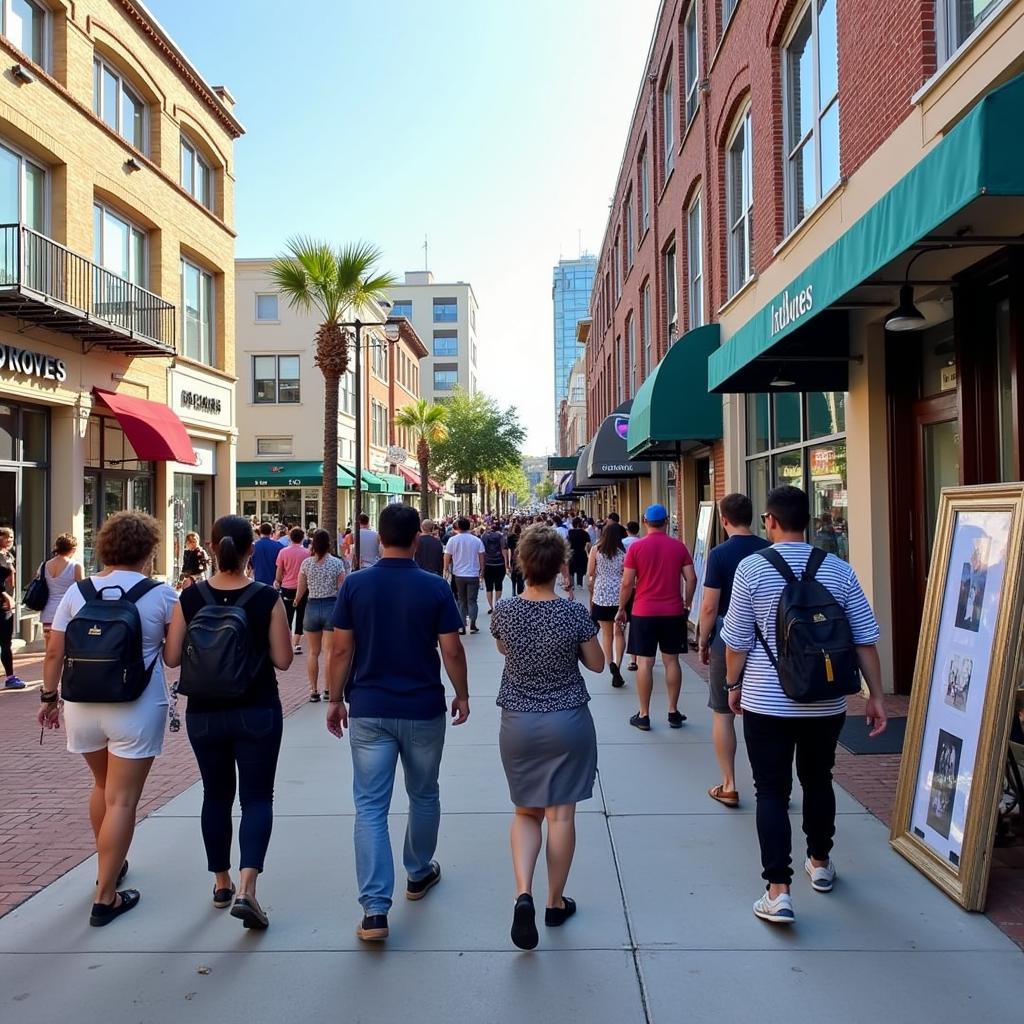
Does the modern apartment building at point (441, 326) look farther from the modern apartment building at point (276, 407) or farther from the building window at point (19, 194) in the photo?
the building window at point (19, 194)

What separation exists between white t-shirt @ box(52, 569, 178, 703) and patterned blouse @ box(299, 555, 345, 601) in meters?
4.96

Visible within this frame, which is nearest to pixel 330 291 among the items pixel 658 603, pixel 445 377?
pixel 658 603

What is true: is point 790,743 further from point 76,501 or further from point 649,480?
point 649,480

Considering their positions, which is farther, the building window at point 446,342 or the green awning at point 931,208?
the building window at point 446,342

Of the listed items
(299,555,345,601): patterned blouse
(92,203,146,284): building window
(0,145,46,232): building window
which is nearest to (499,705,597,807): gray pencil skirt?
(299,555,345,601): patterned blouse

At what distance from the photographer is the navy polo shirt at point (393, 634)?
4102mm

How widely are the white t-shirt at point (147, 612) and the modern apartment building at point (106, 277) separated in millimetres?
9750

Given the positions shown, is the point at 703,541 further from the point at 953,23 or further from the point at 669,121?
the point at 669,121

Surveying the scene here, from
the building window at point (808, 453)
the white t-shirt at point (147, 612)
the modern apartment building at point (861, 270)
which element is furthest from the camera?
the building window at point (808, 453)

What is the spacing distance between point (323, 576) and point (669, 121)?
14049 mm

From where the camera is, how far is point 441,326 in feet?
296

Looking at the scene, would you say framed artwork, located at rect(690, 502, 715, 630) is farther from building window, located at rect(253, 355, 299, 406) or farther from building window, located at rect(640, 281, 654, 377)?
building window, located at rect(253, 355, 299, 406)

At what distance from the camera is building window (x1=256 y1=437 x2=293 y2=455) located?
115ft

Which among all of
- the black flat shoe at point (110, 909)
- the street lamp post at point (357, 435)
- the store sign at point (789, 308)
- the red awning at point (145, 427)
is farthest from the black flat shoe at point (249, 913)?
the red awning at point (145, 427)
